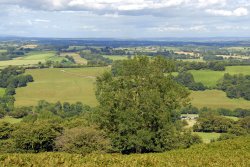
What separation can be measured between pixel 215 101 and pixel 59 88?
62715mm

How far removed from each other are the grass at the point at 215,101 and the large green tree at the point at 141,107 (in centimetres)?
A: 7959

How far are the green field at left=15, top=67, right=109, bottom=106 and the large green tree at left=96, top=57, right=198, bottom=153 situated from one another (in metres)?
78.6

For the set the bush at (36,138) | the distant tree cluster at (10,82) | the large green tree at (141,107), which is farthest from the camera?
the distant tree cluster at (10,82)

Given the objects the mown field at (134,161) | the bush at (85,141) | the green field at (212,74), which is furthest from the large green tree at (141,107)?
the green field at (212,74)

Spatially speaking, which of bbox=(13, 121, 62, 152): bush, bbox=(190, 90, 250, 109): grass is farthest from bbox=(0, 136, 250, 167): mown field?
bbox=(190, 90, 250, 109): grass

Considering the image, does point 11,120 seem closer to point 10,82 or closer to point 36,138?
point 36,138

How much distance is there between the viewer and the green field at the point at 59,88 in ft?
459

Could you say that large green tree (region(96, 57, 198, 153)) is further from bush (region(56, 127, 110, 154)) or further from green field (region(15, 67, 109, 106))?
green field (region(15, 67, 109, 106))

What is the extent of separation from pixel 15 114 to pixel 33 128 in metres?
60.7

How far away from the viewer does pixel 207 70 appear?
180500mm

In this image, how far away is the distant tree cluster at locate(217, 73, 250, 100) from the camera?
144788mm

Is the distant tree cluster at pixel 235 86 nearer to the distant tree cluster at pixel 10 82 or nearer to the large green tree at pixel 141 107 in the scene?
the distant tree cluster at pixel 10 82

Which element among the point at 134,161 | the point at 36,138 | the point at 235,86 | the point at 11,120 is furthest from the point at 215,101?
the point at 134,161

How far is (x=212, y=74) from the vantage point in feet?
557
